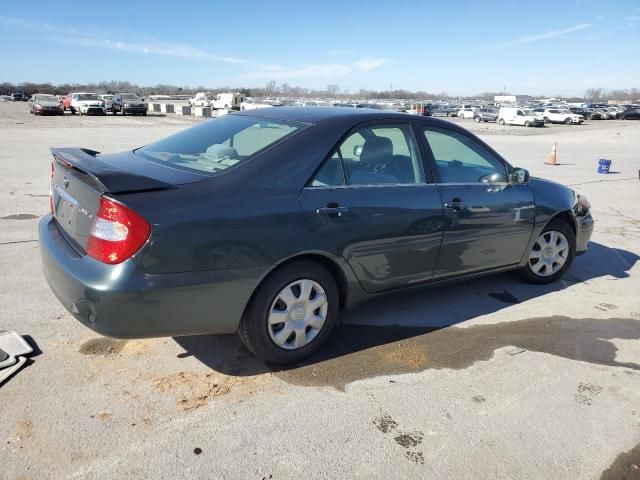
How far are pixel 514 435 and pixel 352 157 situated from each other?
2011mm

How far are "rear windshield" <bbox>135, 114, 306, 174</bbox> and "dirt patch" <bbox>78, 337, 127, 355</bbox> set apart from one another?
1.30m

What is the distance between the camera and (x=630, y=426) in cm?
293

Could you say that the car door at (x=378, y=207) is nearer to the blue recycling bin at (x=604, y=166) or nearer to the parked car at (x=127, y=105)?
the blue recycling bin at (x=604, y=166)

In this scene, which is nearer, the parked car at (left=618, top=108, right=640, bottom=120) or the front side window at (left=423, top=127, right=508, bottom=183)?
the front side window at (left=423, top=127, right=508, bottom=183)

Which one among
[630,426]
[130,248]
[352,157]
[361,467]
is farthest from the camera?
[352,157]

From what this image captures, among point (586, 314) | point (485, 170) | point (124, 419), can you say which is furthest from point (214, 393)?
point (586, 314)

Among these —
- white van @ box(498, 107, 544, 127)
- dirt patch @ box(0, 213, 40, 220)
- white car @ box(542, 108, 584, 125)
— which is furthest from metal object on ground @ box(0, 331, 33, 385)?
white car @ box(542, 108, 584, 125)

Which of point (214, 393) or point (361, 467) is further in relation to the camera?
point (214, 393)

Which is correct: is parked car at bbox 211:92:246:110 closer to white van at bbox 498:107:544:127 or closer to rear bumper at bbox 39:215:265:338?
white van at bbox 498:107:544:127

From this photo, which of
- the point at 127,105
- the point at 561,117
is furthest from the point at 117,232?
the point at 561,117

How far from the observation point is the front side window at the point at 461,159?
4.10 m

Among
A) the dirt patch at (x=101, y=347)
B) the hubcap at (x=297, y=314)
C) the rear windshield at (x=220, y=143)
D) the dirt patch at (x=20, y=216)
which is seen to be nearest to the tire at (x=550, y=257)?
the hubcap at (x=297, y=314)

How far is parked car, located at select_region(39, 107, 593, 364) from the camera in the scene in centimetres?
278

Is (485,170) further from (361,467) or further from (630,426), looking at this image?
(361,467)
